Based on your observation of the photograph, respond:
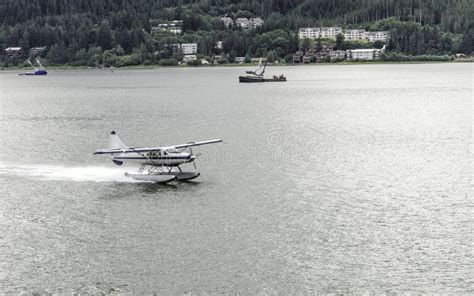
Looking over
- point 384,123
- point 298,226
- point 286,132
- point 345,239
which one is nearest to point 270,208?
point 298,226

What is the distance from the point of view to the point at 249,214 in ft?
183

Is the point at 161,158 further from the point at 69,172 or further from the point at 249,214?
the point at 249,214

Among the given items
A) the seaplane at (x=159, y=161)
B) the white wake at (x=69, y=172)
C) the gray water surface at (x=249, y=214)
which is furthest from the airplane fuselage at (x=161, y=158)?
→ the gray water surface at (x=249, y=214)

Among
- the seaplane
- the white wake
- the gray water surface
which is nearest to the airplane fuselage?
the seaplane

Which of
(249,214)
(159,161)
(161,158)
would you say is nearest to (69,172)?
(159,161)

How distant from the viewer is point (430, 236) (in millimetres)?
49281

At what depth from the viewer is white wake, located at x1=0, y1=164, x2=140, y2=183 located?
7106cm

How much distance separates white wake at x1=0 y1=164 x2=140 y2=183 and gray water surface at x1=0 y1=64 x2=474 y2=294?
232 millimetres

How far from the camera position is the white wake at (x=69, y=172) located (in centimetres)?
7106

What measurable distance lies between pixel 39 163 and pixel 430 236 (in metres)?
46.8

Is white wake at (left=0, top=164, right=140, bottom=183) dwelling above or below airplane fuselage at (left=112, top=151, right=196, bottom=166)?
below

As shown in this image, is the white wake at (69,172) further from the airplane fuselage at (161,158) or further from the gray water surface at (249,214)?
the airplane fuselage at (161,158)

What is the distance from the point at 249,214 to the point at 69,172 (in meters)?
26.1

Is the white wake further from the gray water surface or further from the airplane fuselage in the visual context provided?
the airplane fuselage
